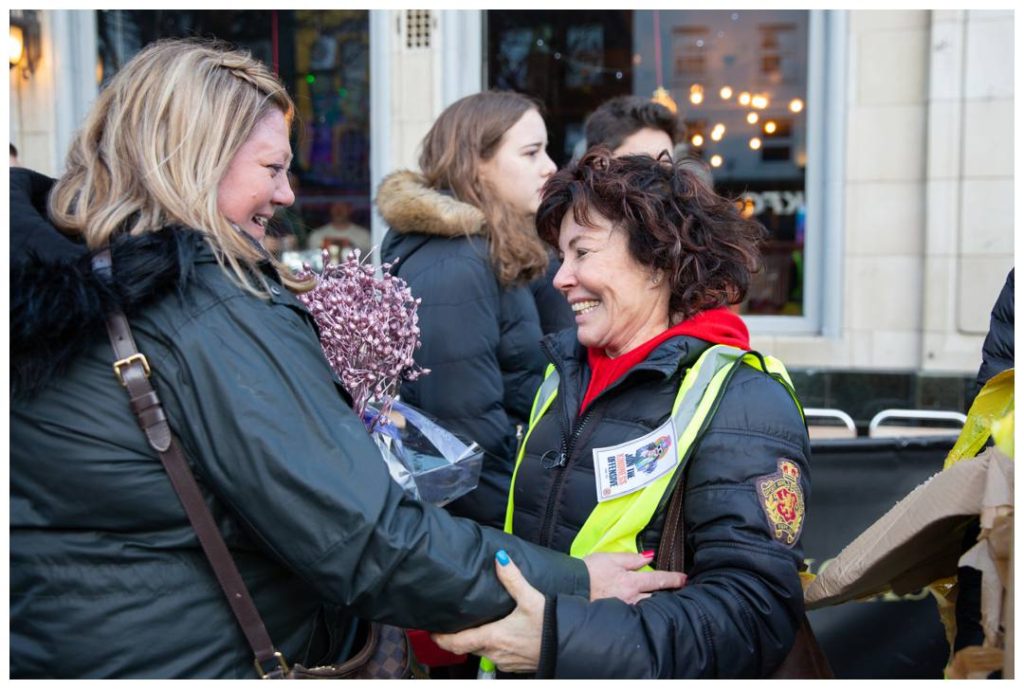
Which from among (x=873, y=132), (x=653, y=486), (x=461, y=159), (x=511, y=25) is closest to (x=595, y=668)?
(x=653, y=486)

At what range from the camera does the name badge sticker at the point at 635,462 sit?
73.9 inches

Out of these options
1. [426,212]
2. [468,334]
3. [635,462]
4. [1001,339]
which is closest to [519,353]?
[468,334]

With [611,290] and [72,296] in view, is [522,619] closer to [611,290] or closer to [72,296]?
[611,290]

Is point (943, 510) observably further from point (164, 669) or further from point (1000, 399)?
point (164, 669)

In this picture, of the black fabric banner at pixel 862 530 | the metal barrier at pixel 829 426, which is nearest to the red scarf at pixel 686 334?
the black fabric banner at pixel 862 530

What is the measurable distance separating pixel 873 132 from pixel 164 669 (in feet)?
19.9

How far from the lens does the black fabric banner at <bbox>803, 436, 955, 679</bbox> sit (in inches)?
151

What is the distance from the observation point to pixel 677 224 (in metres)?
2.12

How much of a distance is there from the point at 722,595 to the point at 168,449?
1.02 metres

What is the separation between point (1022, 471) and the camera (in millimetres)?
1360

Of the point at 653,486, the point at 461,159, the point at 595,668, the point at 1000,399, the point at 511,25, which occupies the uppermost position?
the point at 511,25

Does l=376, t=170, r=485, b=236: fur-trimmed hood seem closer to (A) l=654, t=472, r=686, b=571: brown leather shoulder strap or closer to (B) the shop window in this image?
(A) l=654, t=472, r=686, b=571: brown leather shoulder strap

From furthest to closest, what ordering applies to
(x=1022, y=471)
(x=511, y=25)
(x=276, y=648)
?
1. (x=511, y=25)
2. (x=276, y=648)
3. (x=1022, y=471)

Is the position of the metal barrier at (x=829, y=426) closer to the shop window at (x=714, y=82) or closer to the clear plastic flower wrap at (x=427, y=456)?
the shop window at (x=714, y=82)
